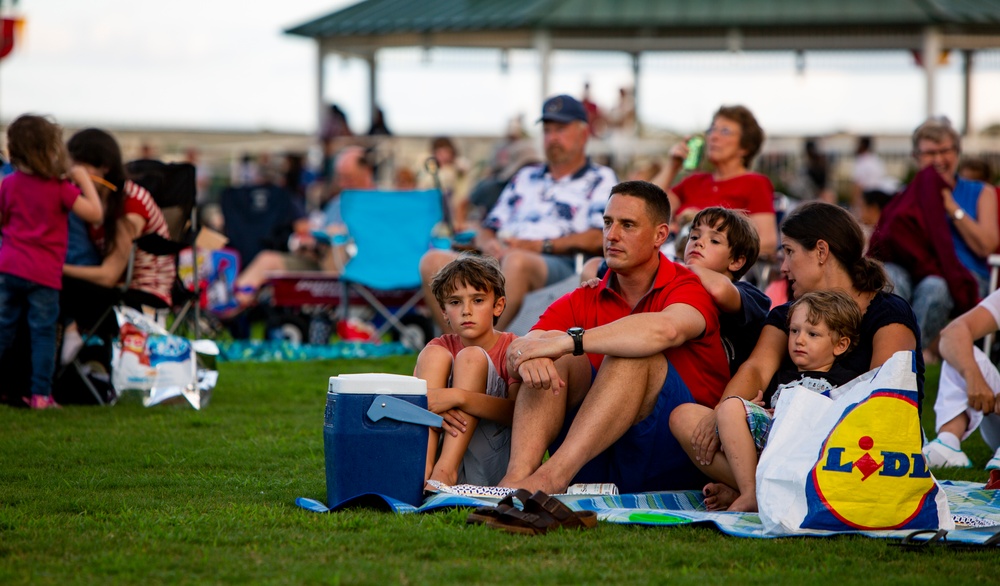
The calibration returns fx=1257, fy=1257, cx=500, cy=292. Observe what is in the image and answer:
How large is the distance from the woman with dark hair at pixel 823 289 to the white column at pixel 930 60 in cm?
1163

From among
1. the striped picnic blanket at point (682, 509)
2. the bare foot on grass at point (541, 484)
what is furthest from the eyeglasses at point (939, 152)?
the bare foot on grass at point (541, 484)

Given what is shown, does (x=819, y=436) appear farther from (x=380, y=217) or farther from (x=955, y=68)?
(x=955, y=68)

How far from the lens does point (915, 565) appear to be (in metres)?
3.11

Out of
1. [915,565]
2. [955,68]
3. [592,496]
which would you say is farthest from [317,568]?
[955,68]

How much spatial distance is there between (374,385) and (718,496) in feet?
3.66

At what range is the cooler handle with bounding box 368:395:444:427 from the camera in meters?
3.60

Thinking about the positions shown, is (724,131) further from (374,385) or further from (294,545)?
(294,545)

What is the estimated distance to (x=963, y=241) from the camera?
7027mm

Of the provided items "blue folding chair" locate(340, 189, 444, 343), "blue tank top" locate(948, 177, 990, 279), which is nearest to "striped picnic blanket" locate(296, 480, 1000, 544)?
"blue tank top" locate(948, 177, 990, 279)

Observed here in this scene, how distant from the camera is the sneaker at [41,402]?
603cm

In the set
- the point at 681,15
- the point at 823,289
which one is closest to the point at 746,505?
the point at 823,289

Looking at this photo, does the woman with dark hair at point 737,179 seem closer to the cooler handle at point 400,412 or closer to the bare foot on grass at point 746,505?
the bare foot on grass at point 746,505

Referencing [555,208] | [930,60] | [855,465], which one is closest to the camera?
[855,465]

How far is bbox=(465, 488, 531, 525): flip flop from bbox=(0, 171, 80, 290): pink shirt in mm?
3368
